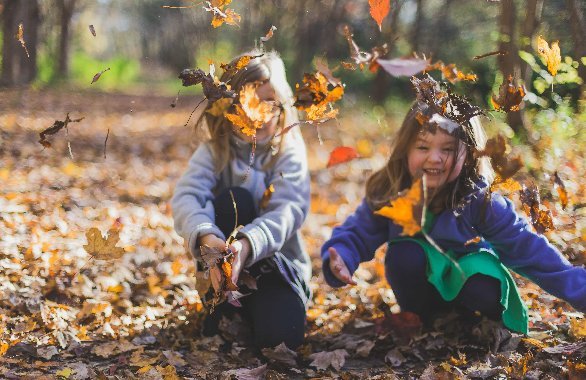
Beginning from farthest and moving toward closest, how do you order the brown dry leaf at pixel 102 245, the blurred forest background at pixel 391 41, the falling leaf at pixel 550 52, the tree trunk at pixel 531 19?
the tree trunk at pixel 531 19 → the blurred forest background at pixel 391 41 → the brown dry leaf at pixel 102 245 → the falling leaf at pixel 550 52

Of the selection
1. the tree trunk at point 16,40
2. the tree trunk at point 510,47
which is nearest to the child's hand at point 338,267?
the tree trunk at point 510,47

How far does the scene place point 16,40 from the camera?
9.09 meters

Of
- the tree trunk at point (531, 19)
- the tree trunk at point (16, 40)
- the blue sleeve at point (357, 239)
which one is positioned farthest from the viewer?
the tree trunk at point (16, 40)

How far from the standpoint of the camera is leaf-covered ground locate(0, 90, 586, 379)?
2.18 m

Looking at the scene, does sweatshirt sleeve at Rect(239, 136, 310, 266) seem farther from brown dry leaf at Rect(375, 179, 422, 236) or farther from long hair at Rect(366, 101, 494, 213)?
brown dry leaf at Rect(375, 179, 422, 236)

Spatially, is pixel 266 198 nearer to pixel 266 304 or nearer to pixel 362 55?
pixel 266 304

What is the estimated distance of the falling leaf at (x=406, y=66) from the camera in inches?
82.0

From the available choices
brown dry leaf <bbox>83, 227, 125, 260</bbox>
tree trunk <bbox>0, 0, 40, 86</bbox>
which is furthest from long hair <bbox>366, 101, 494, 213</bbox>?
tree trunk <bbox>0, 0, 40, 86</bbox>

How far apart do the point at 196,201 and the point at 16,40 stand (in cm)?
784

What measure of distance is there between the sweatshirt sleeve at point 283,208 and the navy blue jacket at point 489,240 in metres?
0.20

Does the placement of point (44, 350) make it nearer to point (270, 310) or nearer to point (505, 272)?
point (270, 310)

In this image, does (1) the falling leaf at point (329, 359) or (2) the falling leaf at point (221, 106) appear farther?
(2) the falling leaf at point (221, 106)

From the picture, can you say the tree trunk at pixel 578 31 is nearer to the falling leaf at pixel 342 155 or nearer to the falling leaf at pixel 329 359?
the falling leaf at pixel 342 155

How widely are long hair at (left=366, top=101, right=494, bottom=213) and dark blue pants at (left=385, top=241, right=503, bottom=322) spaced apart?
0.68 feet
